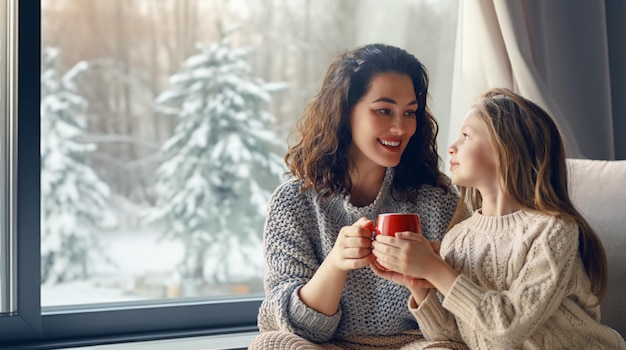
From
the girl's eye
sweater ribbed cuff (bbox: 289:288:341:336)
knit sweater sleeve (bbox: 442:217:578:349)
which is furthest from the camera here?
the girl's eye

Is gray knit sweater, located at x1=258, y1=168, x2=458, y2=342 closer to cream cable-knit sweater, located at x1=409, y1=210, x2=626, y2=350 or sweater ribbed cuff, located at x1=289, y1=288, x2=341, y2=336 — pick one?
sweater ribbed cuff, located at x1=289, y1=288, x2=341, y2=336

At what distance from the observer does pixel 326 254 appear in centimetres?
173

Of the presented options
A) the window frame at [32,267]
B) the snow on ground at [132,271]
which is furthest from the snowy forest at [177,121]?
the window frame at [32,267]

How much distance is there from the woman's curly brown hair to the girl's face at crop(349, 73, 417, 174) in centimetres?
2

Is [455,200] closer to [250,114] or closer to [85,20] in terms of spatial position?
[250,114]

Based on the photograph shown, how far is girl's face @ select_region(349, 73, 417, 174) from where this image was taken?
167cm

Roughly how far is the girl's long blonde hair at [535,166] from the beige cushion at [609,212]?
0.20 m

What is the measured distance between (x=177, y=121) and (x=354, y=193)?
35.0 inches

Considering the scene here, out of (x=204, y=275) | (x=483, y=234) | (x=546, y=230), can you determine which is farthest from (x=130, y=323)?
(x=546, y=230)

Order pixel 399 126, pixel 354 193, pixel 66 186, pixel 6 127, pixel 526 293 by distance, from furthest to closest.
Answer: pixel 66 186 → pixel 6 127 → pixel 354 193 → pixel 399 126 → pixel 526 293

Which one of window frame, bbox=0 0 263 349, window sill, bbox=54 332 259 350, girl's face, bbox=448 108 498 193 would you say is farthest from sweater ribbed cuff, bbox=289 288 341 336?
window frame, bbox=0 0 263 349

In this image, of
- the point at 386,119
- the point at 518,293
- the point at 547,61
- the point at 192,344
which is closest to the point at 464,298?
the point at 518,293

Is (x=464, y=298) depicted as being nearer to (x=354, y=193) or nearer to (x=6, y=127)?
(x=354, y=193)

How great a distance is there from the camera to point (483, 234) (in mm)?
1554
